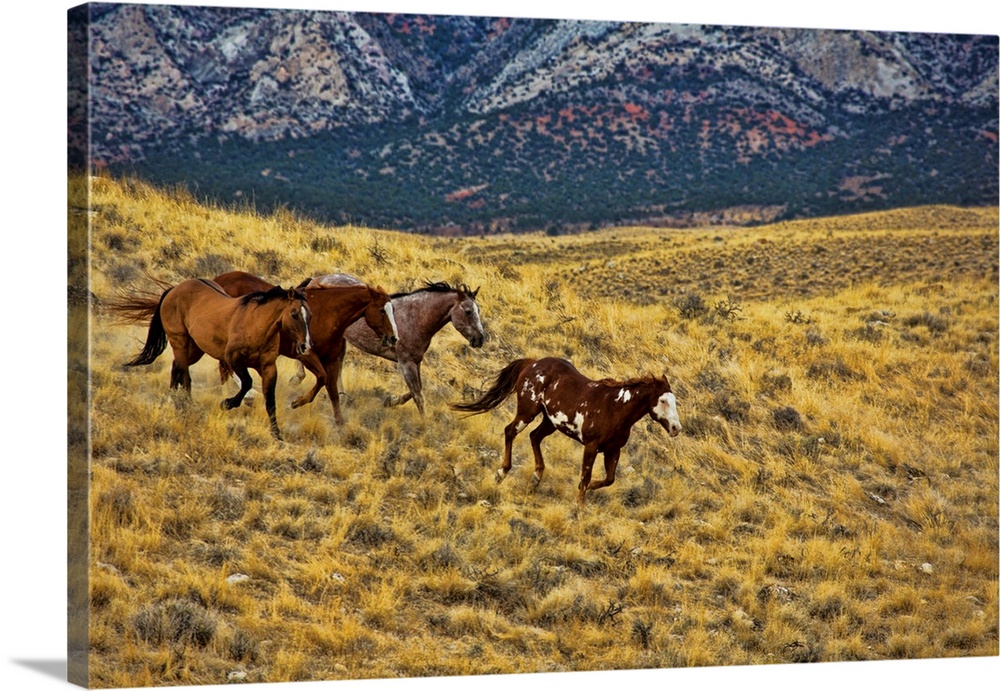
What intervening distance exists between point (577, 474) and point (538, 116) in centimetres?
336

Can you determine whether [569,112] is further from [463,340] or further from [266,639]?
[266,639]

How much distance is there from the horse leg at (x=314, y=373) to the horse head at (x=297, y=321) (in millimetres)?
280

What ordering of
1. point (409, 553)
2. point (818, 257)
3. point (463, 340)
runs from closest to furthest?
point (409, 553), point (463, 340), point (818, 257)

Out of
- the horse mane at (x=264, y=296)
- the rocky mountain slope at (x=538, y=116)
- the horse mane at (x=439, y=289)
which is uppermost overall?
the rocky mountain slope at (x=538, y=116)

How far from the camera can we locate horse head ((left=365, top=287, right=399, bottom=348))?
39.6 ft

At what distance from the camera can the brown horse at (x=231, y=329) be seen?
1148 cm

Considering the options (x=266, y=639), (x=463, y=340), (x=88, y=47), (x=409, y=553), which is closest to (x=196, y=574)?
(x=266, y=639)

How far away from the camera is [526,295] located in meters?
12.9

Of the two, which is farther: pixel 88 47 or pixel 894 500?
pixel 894 500

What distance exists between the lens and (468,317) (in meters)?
12.6

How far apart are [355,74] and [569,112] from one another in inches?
83.7

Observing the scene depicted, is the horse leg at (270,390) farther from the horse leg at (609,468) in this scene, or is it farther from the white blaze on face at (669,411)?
the white blaze on face at (669,411)

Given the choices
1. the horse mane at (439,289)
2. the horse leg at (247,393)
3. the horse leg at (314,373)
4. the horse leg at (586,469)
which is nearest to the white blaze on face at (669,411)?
the horse leg at (586,469)

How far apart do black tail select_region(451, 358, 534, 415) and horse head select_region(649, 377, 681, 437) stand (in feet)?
3.94
